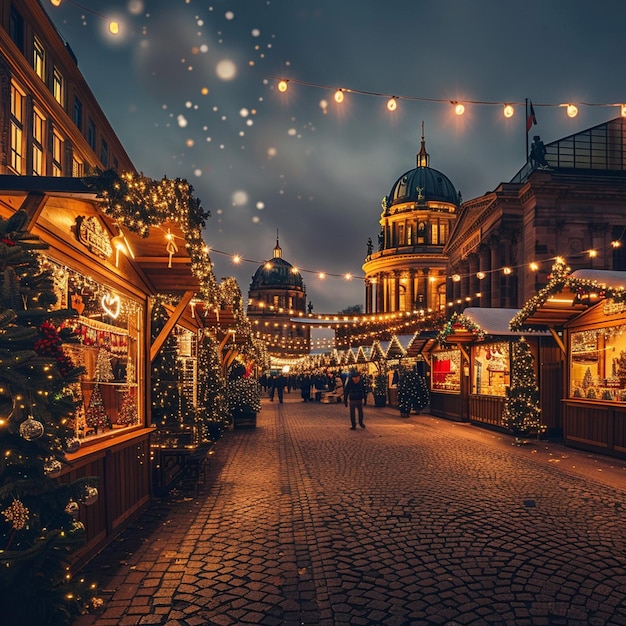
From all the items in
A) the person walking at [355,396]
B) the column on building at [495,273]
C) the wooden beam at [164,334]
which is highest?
the column on building at [495,273]

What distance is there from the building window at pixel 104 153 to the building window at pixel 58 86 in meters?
8.44

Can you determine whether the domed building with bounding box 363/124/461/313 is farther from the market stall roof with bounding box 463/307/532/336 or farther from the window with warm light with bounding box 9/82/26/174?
the market stall roof with bounding box 463/307/532/336

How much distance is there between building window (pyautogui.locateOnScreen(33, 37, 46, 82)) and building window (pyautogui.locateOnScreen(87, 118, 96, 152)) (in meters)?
8.54

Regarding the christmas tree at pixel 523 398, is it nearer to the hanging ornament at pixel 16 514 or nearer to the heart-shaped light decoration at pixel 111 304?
the heart-shaped light decoration at pixel 111 304

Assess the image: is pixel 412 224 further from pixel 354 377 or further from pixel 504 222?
pixel 354 377

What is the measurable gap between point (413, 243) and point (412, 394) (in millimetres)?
78430

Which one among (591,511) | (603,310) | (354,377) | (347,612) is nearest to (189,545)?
(347,612)

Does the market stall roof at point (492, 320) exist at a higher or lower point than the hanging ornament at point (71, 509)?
higher

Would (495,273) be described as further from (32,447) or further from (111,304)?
(32,447)

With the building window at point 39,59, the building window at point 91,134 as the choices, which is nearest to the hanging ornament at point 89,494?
the building window at point 39,59

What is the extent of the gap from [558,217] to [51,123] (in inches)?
1121

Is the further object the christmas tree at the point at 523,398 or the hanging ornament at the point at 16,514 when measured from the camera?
the christmas tree at the point at 523,398

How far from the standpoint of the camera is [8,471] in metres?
3.80

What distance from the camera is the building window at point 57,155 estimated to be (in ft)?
108
